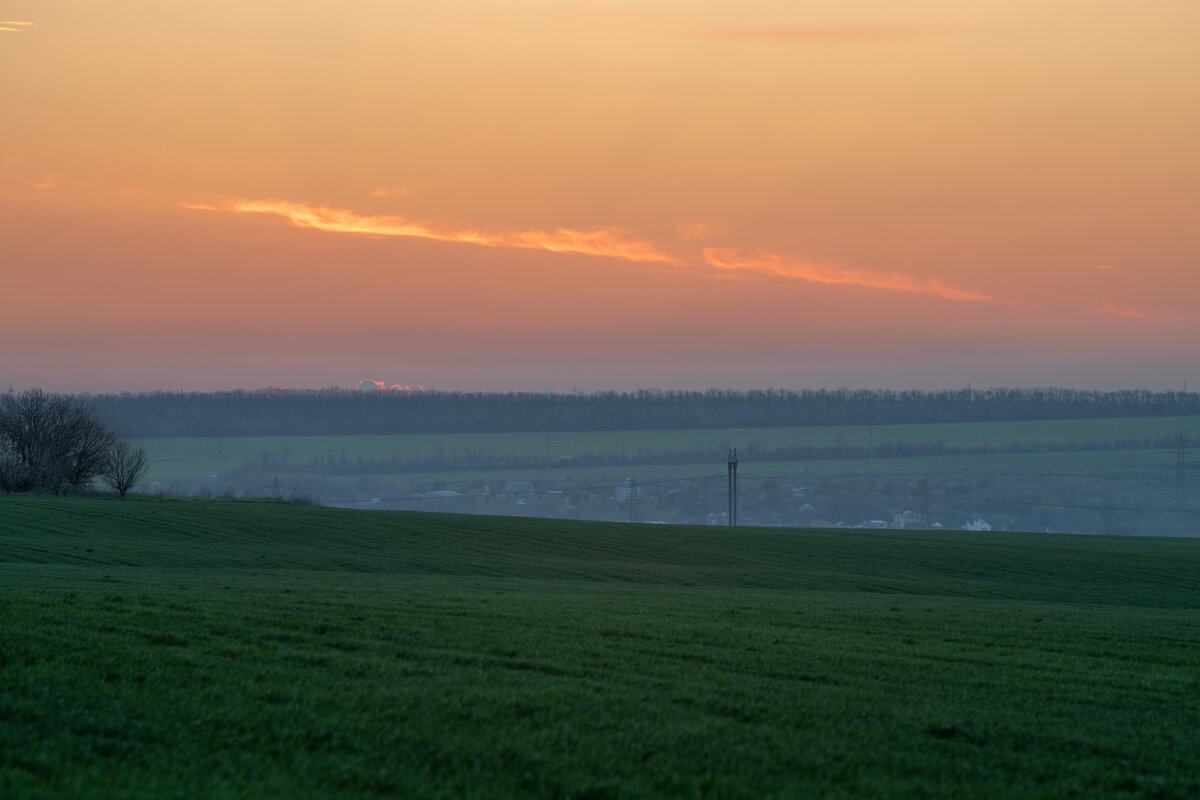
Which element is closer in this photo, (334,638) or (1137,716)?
(1137,716)

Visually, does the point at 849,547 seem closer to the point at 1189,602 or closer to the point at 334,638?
the point at 1189,602

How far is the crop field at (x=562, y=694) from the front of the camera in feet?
29.3

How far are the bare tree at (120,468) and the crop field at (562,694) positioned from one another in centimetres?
6002

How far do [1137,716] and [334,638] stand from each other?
10.4 m

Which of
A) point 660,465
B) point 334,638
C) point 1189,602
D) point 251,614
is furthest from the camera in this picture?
point 660,465

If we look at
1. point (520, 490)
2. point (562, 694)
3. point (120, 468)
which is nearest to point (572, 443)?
point (520, 490)

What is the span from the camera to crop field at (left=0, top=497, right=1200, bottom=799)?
8.95m

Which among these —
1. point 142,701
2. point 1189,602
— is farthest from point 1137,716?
point 1189,602

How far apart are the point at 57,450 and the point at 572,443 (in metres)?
114

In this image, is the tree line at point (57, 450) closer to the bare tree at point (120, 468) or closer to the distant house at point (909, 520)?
the bare tree at point (120, 468)

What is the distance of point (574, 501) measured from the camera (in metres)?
129

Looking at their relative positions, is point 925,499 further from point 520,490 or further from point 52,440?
point 52,440

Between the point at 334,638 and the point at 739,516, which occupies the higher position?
the point at 334,638

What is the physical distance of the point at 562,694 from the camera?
36.8ft
